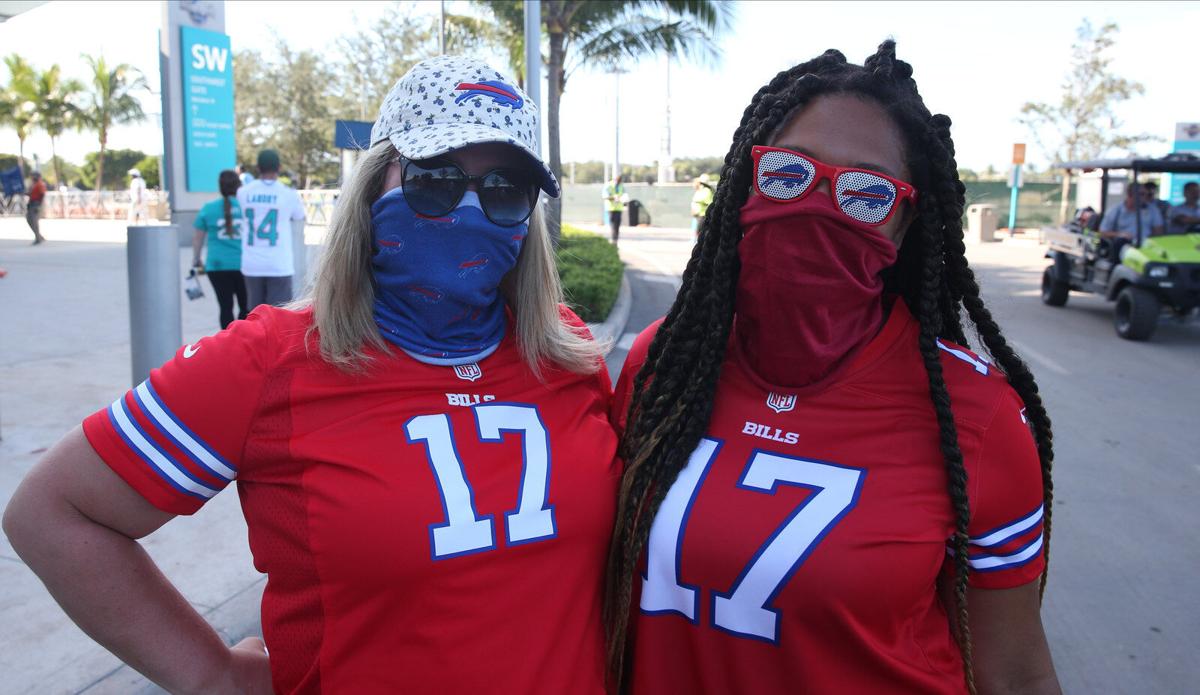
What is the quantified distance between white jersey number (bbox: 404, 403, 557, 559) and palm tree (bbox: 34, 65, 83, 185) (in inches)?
2348

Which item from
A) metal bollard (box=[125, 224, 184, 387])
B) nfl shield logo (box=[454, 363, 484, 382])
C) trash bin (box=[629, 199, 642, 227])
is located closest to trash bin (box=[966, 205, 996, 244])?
trash bin (box=[629, 199, 642, 227])

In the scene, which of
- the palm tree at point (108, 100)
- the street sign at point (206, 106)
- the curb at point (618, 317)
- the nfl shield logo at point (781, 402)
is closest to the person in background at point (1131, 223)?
the curb at point (618, 317)

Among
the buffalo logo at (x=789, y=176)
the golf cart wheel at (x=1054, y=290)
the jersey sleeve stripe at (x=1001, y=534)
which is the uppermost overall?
the buffalo logo at (x=789, y=176)

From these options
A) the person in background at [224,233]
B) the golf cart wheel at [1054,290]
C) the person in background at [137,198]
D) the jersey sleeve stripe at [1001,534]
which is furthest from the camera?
the person in background at [137,198]

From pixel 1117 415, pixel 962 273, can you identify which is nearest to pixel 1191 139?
pixel 1117 415

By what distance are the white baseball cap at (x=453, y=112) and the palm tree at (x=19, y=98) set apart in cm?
5910

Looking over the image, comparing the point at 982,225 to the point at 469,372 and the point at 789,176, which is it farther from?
the point at 469,372

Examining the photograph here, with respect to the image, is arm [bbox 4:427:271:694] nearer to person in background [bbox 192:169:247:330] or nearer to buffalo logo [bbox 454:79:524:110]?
buffalo logo [bbox 454:79:524:110]

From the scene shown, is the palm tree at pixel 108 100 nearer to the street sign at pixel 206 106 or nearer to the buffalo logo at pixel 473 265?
the street sign at pixel 206 106

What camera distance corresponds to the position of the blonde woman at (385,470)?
1.55 meters

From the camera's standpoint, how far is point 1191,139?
3116cm

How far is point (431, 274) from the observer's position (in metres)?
1.77

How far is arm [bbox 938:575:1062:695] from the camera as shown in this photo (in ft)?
5.61

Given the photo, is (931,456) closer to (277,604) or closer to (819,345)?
(819,345)
